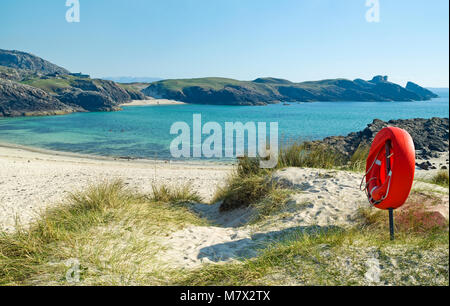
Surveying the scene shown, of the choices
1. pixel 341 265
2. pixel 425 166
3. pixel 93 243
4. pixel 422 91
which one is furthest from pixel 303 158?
pixel 422 91

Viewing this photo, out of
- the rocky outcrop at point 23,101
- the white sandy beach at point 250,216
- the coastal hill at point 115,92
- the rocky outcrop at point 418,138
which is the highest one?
the coastal hill at point 115,92

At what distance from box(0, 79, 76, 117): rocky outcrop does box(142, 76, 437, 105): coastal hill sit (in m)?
62.4

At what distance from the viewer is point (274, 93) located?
138 metres

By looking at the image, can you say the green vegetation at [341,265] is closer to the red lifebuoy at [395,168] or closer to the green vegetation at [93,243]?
the red lifebuoy at [395,168]

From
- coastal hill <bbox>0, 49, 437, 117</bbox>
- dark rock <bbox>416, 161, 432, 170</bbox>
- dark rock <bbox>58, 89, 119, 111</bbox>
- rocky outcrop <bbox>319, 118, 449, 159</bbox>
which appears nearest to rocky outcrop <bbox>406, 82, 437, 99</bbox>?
coastal hill <bbox>0, 49, 437, 117</bbox>

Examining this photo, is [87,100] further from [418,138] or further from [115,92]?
[418,138]

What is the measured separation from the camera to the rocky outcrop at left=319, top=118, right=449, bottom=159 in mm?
19445

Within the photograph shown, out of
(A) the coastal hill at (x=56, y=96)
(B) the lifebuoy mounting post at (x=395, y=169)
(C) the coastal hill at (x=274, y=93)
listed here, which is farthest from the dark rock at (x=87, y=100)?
(B) the lifebuoy mounting post at (x=395, y=169)

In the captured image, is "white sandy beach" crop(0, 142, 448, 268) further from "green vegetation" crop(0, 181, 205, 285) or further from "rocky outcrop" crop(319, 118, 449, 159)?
"rocky outcrop" crop(319, 118, 449, 159)

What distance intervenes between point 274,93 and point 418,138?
11947cm

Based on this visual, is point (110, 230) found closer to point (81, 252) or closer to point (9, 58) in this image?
point (81, 252)

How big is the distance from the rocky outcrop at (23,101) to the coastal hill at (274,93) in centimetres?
6236

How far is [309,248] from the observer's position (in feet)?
11.5

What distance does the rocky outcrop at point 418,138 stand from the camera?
19445 mm
